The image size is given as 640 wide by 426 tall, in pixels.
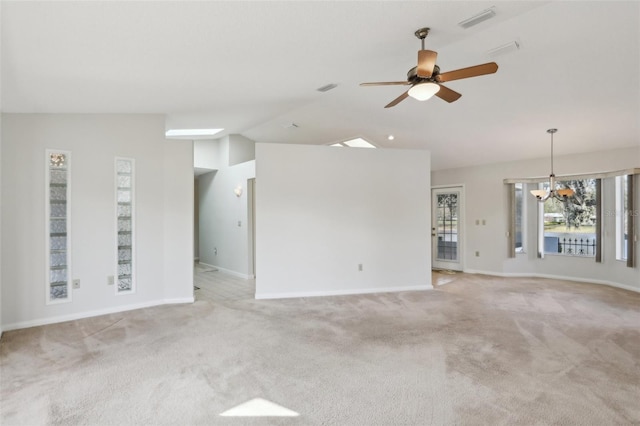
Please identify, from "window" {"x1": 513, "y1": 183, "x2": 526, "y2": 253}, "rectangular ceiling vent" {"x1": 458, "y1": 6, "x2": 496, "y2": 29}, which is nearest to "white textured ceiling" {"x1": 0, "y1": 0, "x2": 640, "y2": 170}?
"rectangular ceiling vent" {"x1": 458, "y1": 6, "x2": 496, "y2": 29}

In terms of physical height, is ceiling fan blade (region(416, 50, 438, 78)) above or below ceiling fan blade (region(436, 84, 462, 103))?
above

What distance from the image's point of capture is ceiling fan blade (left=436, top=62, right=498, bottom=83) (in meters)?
2.52

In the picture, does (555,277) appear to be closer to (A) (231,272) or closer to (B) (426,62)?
(B) (426,62)

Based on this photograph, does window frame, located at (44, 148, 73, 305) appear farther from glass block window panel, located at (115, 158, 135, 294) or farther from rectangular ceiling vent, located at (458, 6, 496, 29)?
rectangular ceiling vent, located at (458, 6, 496, 29)

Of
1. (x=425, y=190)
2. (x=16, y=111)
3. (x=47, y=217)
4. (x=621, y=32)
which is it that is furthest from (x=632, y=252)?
(x=16, y=111)

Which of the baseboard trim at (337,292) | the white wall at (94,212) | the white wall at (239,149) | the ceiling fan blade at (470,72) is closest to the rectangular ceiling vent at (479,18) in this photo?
the ceiling fan blade at (470,72)

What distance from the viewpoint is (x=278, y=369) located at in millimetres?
3020

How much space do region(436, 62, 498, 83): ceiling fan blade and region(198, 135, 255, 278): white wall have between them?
4642 millimetres

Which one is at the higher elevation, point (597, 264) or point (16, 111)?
point (16, 111)

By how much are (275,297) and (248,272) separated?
1.73 metres

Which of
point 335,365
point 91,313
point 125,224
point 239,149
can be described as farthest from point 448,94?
point 239,149

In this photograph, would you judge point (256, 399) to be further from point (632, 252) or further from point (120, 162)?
point (632, 252)

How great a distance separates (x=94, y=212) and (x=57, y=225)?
0.42 meters

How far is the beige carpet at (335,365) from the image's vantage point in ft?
7.79
